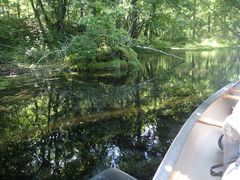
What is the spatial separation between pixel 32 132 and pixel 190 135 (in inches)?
136

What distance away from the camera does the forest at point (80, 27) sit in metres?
12.2

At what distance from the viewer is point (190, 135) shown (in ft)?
11.6

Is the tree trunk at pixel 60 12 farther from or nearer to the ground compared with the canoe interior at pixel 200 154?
farther from the ground

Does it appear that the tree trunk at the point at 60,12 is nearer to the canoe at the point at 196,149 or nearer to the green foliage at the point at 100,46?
the green foliage at the point at 100,46

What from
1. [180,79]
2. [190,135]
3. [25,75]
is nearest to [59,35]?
[25,75]

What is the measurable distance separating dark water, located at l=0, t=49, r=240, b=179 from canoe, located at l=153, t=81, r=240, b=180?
985 millimetres

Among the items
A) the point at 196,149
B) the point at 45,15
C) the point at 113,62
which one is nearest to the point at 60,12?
the point at 45,15

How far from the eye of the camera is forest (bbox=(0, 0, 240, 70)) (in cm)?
1217

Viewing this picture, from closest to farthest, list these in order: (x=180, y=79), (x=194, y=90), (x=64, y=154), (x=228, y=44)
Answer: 1. (x=64, y=154)
2. (x=194, y=90)
3. (x=180, y=79)
4. (x=228, y=44)

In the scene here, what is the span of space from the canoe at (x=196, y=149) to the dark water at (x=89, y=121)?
3.23 feet

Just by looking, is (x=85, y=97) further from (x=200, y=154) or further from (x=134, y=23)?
(x=134, y=23)

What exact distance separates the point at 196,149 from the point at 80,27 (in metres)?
14.7

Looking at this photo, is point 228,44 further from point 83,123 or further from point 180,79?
point 83,123

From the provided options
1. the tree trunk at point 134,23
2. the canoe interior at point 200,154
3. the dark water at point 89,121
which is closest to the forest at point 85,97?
the dark water at point 89,121
